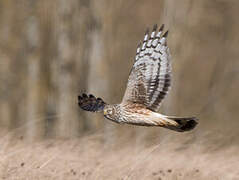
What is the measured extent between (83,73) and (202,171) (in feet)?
21.4

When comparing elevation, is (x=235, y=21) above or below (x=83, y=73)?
above

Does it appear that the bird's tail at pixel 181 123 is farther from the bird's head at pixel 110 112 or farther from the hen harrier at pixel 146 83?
the bird's head at pixel 110 112

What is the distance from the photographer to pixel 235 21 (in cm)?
1440

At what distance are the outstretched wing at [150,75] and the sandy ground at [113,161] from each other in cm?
61

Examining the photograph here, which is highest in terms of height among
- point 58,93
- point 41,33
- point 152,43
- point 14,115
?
point 152,43

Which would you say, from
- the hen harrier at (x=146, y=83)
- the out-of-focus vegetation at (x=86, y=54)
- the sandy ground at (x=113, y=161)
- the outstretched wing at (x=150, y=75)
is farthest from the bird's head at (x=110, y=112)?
the out-of-focus vegetation at (x=86, y=54)

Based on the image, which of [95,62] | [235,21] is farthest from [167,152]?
[235,21]

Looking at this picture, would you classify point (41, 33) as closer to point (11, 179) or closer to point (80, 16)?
point (80, 16)

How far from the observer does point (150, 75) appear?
6.89m

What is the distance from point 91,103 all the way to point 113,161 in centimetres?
117

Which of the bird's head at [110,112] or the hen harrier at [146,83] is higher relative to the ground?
the hen harrier at [146,83]

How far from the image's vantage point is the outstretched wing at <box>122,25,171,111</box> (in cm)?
686

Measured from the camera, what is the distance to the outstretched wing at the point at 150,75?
6.86 meters

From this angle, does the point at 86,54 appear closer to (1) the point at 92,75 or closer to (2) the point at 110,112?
(1) the point at 92,75
